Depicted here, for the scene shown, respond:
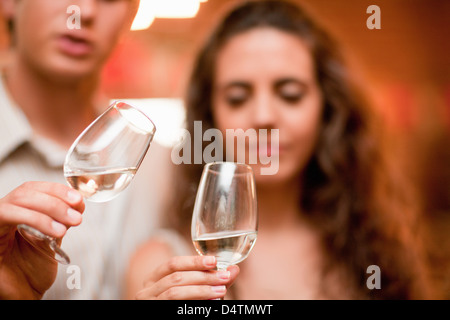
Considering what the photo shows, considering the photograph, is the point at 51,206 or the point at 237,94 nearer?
the point at 51,206

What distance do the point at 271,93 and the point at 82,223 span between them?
1.86ft

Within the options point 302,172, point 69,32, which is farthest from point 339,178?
point 69,32

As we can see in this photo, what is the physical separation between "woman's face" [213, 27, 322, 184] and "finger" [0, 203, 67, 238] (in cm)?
57

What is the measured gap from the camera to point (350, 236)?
4.16 ft

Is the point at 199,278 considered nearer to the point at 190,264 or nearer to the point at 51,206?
the point at 190,264

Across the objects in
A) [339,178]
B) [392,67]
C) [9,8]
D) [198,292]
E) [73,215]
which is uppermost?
[392,67]

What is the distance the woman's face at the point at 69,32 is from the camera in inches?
37.9

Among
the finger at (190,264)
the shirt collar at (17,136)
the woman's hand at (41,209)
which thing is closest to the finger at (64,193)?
the woman's hand at (41,209)

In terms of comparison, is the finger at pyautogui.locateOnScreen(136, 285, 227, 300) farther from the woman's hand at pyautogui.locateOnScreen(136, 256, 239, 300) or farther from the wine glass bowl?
the wine glass bowl

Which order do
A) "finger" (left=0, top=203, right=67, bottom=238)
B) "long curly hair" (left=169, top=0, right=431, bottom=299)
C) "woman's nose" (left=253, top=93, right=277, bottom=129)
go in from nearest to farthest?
"finger" (left=0, top=203, right=67, bottom=238) < "woman's nose" (left=253, top=93, right=277, bottom=129) < "long curly hair" (left=169, top=0, right=431, bottom=299)

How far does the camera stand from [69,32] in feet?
3.13

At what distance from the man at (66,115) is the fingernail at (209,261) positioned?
16.7 inches

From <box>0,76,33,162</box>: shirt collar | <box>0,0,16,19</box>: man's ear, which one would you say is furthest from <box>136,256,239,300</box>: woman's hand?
<box>0,0,16,19</box>: man's ear

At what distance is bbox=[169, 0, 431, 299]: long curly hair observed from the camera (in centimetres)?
123
